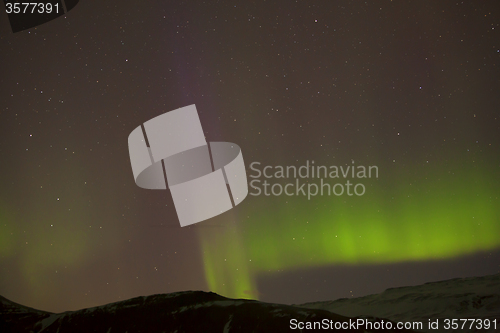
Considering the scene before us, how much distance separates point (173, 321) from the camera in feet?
21.4

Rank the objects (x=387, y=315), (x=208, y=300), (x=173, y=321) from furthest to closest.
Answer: (x=387, y=315) < (x=208, y=300) < (x=173, y=321)

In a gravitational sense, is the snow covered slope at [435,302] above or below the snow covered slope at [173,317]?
below

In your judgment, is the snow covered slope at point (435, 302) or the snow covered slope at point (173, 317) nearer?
the snow covered slope at point (173, 317)

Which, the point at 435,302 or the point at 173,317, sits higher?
the point at 173,317

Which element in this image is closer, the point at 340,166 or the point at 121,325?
the point at 340,166

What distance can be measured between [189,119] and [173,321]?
393 centimetres

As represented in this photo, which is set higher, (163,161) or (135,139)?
(135,139)

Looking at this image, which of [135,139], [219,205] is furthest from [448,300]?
[135,139]

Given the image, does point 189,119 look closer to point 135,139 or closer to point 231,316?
point 135,139

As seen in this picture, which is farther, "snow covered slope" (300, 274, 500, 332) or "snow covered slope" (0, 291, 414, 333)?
"snow covered slope" (300, 274, 500, 332)

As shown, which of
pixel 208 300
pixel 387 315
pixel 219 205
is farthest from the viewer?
pixel 387 315

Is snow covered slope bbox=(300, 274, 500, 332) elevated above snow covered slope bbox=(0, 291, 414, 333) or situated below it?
below

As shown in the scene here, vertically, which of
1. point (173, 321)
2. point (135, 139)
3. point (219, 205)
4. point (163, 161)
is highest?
point (135, 139)

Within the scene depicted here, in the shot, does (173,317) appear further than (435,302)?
No
